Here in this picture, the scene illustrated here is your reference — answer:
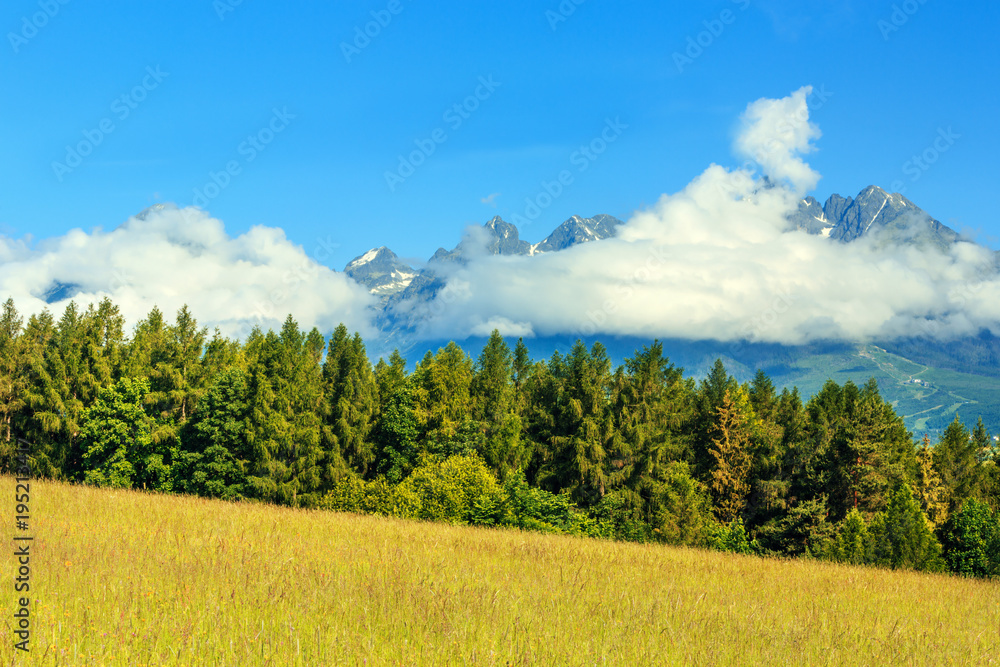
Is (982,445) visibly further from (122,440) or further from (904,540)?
(122,440)

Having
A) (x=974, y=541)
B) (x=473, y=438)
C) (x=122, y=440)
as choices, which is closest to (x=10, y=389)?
(x=122, y=440)

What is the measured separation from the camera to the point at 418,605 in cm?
674

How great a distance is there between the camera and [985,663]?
6.82 metres

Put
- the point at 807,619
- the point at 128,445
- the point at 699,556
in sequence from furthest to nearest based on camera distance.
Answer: the point at 128,445 → the point at 699,556 → the point at 807,619

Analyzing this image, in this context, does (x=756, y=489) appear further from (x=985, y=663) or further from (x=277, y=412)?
(x=985, y=663)

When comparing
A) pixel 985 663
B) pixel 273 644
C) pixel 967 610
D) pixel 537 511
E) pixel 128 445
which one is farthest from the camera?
pixel 128 445

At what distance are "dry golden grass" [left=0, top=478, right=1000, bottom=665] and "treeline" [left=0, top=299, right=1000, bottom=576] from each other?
30552 millimetres

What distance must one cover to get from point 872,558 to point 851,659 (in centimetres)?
3410

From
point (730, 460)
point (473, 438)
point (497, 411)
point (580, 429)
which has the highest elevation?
point (497, 411)

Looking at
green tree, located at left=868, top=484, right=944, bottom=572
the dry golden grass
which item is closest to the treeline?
green tree, located at left=868, top=484, right=944, bottom=572

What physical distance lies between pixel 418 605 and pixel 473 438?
148 ft

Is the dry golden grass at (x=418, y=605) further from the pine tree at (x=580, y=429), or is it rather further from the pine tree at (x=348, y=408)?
the pine tree at (x=348, y=408)

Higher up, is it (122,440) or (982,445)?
(982,445)

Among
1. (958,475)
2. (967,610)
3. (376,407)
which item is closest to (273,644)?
(967,610)
